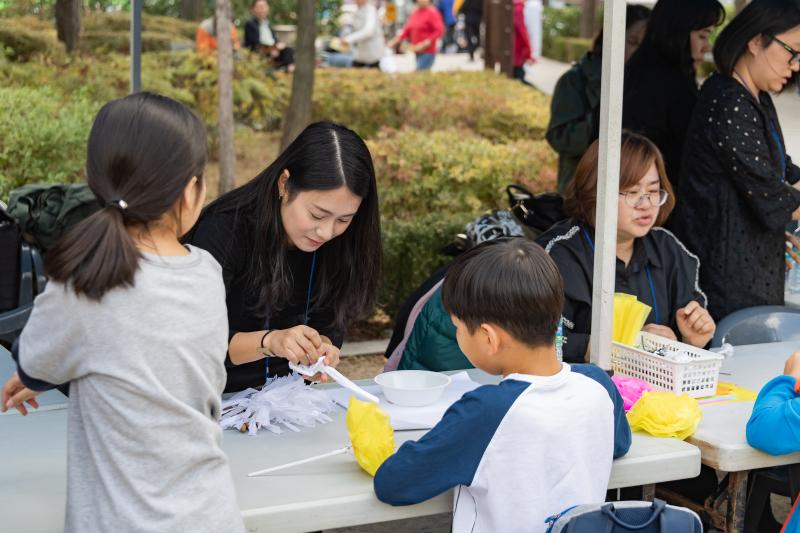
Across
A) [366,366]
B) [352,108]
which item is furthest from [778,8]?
[352,108]

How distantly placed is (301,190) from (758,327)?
1.79m

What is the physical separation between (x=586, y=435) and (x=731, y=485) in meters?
0.59

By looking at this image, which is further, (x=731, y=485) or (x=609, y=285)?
(x=609, y=285)

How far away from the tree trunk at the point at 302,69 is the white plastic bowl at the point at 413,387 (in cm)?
620

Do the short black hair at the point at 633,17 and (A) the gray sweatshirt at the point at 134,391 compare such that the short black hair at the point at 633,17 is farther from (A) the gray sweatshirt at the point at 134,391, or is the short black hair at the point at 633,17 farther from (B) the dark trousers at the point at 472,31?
(B) the dark trousers at the point at 472,31

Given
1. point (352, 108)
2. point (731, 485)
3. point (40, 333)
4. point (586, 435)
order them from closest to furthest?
1. point (40, 333)
2. point (586, 435)
3. point (731, 485)
4. point (352, 108)

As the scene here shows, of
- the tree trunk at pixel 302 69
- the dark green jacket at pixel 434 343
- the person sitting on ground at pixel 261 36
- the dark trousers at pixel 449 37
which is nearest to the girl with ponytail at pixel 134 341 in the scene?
the dark green jacket at pixel 434 343

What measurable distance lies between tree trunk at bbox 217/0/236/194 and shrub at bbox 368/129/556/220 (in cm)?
120

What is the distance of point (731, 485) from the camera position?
2.37 meters

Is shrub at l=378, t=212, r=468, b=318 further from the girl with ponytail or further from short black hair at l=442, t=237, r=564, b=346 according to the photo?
the girl with ponytail

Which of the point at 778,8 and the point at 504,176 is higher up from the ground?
the point at 778,8

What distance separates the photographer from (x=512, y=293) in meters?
1.95

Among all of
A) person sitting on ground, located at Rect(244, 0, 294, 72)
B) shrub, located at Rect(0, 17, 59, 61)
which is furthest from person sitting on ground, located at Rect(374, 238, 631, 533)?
person sitting on ground, located at Rect(244, 0, 294, 72)

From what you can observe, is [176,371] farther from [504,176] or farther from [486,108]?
[486,108]
